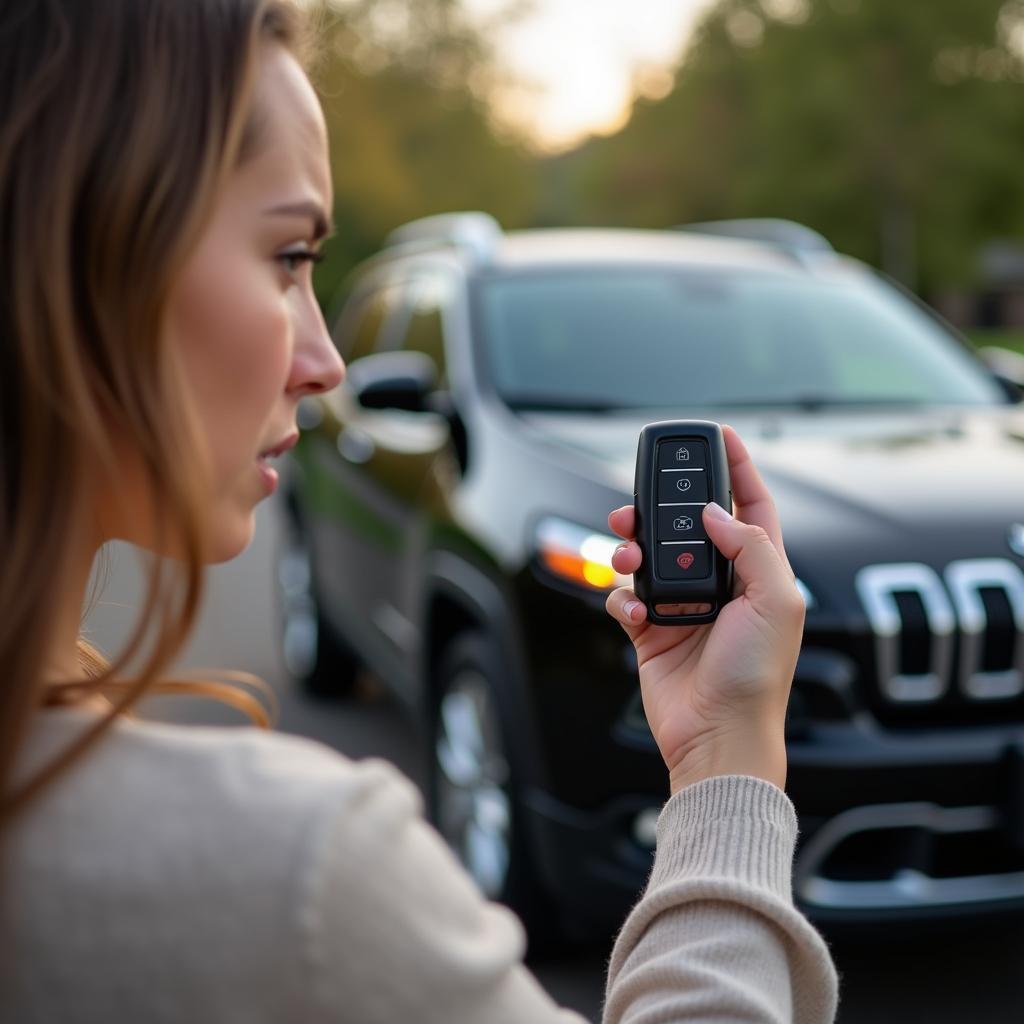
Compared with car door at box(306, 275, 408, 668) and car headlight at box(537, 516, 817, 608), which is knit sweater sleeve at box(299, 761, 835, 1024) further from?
car door at box(306, 275, 408, 668)

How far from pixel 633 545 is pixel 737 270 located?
9.98ft

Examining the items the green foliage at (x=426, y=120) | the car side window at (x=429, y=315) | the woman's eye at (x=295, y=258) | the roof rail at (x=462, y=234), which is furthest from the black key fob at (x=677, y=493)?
the green foliage at (x=426, y=120)

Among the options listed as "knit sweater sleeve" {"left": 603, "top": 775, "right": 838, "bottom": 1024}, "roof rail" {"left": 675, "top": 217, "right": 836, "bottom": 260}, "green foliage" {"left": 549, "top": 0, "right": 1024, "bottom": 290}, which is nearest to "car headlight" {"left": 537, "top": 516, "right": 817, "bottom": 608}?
"knit sweater sleeve" {"left": 603, "top": 775, "right": 838, "bottom": 1024}

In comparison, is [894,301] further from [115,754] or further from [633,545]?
[115,754]

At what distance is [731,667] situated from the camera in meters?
1.42

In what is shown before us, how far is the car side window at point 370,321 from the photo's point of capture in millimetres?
5379

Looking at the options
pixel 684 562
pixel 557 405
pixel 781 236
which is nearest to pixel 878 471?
pixel 557 405

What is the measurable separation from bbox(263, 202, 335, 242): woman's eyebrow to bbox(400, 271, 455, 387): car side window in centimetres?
290

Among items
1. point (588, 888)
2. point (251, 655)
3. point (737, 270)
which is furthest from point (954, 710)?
point (251, 655)

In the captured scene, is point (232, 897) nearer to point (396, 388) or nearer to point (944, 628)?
point (944, 628)

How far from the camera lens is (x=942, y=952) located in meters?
3.37

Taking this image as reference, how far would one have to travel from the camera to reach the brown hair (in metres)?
0.87

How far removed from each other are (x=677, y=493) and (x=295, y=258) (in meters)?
0.71

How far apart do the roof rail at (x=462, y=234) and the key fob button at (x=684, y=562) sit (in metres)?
2.98
